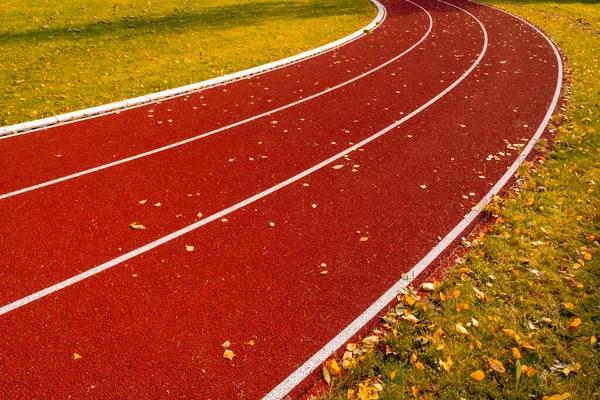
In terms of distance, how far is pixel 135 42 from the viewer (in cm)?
1464

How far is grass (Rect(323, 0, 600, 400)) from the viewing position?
352cm

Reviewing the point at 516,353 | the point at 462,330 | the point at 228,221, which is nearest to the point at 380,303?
the point at 462,330

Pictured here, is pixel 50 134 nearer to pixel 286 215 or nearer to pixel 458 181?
pixel 286 215

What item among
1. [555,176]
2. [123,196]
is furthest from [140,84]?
[555,176]

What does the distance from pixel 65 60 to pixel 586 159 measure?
14004 millimetres

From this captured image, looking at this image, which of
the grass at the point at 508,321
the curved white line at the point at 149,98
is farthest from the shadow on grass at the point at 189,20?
the grass at the point at 508,321

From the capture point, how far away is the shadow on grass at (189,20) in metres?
15.2

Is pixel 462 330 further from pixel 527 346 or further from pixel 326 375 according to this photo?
pixel 326 375

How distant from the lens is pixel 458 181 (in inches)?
261

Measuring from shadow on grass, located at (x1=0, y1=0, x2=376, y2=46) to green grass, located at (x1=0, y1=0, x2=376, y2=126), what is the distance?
41mm

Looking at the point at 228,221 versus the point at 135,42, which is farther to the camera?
the point at 135,42

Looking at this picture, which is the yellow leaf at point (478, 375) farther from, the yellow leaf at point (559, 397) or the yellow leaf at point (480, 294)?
the yellow leaf at point (480, 294)

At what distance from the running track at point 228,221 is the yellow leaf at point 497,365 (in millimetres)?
1272

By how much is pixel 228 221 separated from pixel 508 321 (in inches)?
142
